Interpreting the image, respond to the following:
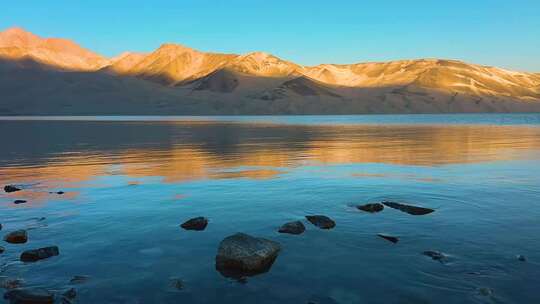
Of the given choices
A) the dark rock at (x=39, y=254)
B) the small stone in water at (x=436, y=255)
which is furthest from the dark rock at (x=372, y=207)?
the dark rock at (x=39, y=254)

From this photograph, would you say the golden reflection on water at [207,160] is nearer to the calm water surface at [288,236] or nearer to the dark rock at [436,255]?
the calm water surface at [288,236]

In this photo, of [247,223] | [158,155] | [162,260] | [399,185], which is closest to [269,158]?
[158,155]

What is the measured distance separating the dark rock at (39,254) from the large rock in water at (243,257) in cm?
517

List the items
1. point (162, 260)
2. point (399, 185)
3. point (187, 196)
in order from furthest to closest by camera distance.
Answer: point (399, 185), point (187, 196), point (162, 260)

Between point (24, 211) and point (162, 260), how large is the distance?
985 centimetres

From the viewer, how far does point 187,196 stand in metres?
23.5

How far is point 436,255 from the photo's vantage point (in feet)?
45.5

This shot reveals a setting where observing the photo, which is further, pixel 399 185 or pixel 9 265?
pixel 399 185

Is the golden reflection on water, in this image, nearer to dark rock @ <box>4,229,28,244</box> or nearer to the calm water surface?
the calm water surface

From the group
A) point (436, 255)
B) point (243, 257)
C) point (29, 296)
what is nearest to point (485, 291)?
point (436, 255)

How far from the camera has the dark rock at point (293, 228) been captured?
16.6 m

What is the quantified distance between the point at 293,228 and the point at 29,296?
337 inches

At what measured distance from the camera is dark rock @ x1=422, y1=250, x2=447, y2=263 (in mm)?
13606

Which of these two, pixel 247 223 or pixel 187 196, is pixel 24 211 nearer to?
pixel 187 196
